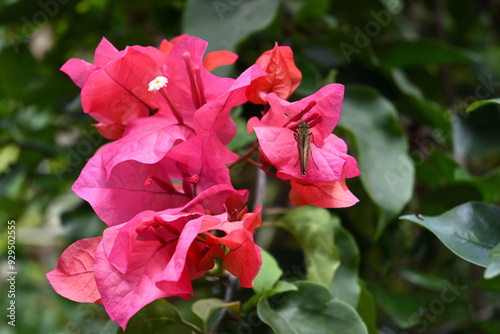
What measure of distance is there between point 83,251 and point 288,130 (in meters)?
0.17

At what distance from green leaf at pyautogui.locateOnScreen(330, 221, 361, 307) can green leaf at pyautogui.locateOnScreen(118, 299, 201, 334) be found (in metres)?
0.16

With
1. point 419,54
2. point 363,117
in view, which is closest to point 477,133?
point 419,54

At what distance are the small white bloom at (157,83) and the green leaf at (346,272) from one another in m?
0.28

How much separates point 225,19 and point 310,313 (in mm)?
404

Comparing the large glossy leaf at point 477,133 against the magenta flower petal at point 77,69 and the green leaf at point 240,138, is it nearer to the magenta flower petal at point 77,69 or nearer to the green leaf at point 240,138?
the green leaf at point 240,138

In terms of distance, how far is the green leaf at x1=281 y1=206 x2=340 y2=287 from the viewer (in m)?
0.49

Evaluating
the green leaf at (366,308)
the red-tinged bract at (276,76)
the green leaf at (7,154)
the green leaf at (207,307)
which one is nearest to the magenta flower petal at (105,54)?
the red-tinged bract at (276,76)

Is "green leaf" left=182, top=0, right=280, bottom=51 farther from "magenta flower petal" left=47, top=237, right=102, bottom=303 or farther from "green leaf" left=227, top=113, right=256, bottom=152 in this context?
"magenta flower petal" left=47, top=237, right=102, bottom=303

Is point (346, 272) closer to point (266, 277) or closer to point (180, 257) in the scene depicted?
point (266, 277)

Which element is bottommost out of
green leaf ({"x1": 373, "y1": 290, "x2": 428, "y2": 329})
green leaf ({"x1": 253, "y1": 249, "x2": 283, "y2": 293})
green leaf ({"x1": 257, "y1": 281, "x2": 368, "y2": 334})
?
green leaf ({"x1": 373, "y1": 290, "x2": 428, "y2": 329})

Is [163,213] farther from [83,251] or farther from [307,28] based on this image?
[307,28]

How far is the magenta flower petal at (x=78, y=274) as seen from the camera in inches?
13.1

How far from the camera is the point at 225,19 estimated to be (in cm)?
64
